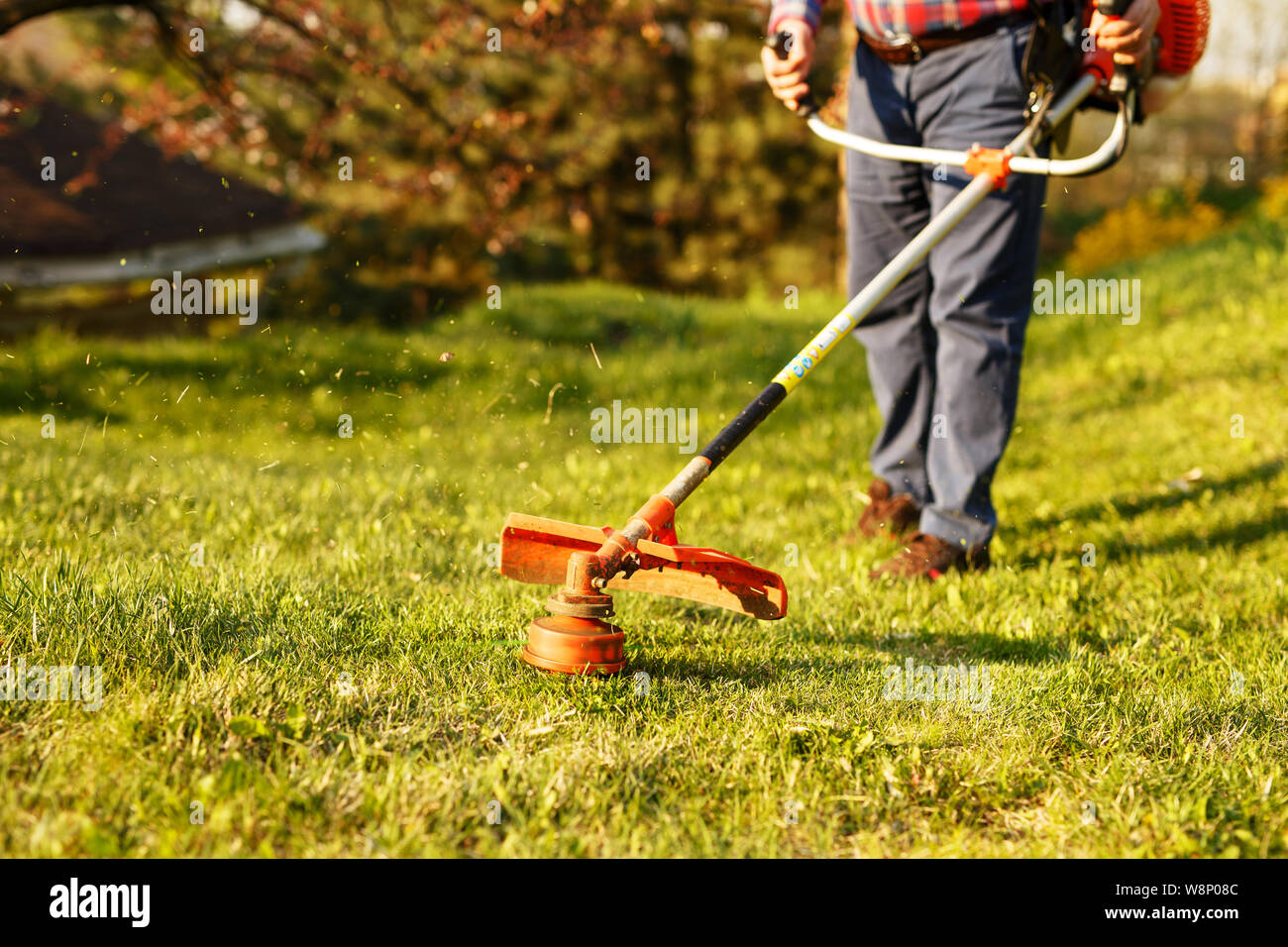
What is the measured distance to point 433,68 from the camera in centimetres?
997

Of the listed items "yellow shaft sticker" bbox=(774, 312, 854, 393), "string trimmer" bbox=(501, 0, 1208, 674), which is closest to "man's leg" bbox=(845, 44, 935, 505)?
"string trimmer" bbox=(501, 0, 1208, 674)

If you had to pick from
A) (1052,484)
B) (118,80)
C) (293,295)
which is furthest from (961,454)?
(118,80)

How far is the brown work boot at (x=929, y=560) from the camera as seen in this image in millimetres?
3330

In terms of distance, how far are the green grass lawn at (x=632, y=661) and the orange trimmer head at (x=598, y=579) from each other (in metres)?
0.09

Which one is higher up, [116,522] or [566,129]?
[566,129]

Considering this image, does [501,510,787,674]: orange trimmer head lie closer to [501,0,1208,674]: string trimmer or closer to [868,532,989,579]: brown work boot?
[501,0,1208,674]: string trimmer

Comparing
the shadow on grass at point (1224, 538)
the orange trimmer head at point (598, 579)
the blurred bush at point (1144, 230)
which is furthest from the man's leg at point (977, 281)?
the blurred bush at point (1144, 230)

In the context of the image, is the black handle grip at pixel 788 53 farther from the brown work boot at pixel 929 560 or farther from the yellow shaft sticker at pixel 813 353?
the brown work boot at pixel 929 560

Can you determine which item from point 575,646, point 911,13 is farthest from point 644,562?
point 911,13

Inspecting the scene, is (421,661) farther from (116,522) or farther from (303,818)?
(116,522)

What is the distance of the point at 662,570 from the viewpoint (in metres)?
2.32

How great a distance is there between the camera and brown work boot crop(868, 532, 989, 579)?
10.9ft

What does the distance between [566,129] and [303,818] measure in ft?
45.7
